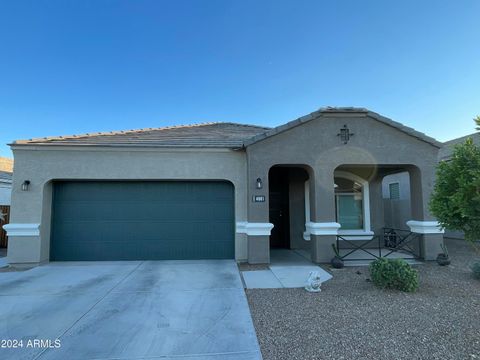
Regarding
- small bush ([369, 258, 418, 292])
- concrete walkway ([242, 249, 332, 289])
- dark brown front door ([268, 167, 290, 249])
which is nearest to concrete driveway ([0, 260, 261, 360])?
concrete walkway ([242, 249, 332, 289])

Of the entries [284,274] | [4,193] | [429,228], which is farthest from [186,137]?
[4,193]

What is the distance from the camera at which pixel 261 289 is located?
18.8 ft

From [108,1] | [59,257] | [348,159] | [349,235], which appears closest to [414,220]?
[349,235]

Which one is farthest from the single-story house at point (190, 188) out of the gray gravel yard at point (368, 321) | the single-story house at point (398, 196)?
the single-story house at point (398, 196)

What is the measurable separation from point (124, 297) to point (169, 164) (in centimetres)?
433

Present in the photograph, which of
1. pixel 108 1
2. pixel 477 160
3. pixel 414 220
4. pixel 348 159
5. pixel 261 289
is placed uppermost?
pixel 108 1

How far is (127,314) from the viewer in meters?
4.46

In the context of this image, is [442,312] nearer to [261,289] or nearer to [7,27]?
[261,289]

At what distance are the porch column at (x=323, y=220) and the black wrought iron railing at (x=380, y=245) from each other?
1.20 m

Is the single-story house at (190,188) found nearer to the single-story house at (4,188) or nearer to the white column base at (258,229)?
the white column base at (258,229)

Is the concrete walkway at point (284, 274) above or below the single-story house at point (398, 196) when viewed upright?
below

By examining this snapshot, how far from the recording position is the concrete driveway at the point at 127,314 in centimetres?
340

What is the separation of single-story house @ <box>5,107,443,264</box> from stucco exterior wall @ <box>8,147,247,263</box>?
1.3 inches

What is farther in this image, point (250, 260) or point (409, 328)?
point (250, 260)
